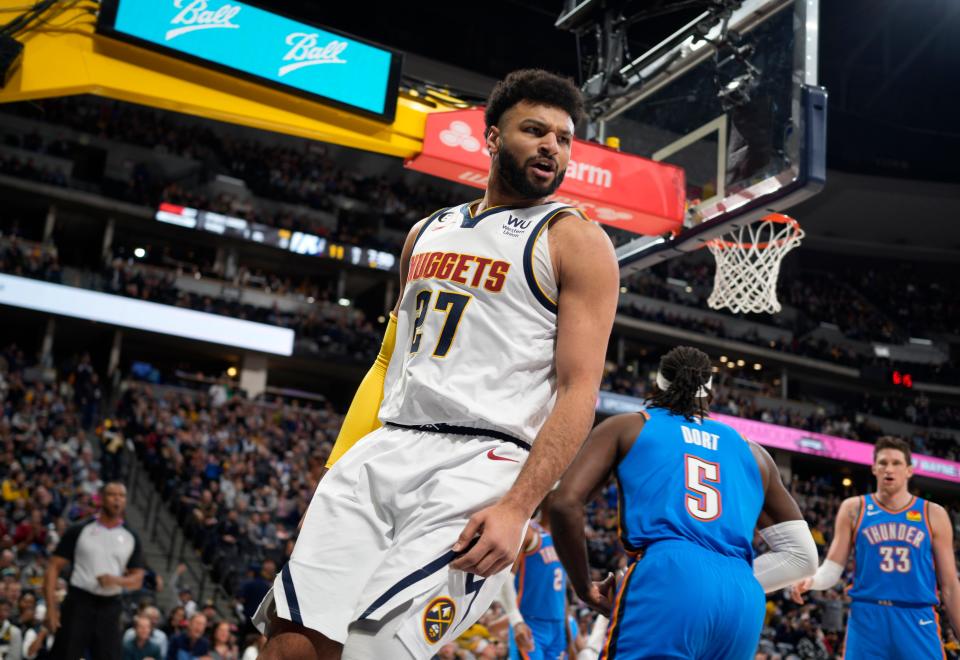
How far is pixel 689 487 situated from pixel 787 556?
2.30 feet

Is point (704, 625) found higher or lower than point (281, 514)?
higher

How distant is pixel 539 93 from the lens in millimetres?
2609

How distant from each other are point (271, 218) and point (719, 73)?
25.5 metres

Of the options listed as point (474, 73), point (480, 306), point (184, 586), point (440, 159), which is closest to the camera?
point (480, 306)

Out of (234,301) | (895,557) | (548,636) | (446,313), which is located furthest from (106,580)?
(234,301)

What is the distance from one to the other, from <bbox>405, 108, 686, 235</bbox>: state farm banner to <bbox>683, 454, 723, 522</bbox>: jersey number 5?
3.71 metres

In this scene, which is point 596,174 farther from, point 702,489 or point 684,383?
point 702,489

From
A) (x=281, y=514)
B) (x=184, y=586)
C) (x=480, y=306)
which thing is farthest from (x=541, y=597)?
(x=281, y=514)

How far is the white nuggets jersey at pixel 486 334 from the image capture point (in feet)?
7.82

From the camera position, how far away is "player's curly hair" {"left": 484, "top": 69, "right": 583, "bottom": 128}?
2.61 metres

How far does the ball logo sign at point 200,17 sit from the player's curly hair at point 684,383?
404 cm

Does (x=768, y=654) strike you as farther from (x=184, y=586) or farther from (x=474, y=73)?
(x=474, y=73)

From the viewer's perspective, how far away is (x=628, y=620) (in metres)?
3.21

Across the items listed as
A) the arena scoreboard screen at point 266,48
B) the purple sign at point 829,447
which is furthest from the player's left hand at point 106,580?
the purple sign at point 829,447
